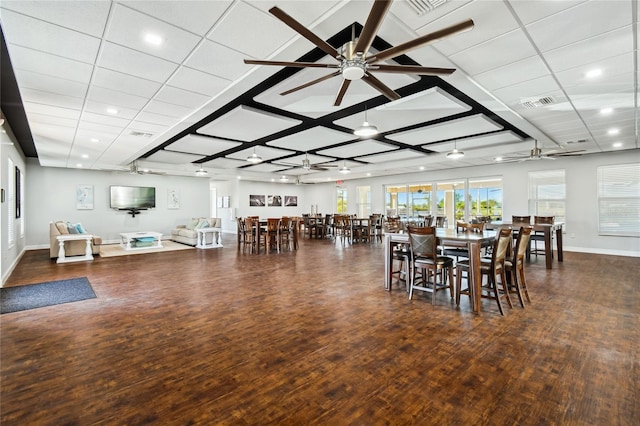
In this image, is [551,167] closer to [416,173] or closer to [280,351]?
[416,173]

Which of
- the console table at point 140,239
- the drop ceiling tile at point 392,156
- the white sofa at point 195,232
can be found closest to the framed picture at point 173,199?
the white sofa at point 195,232

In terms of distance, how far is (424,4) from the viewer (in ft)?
7.27

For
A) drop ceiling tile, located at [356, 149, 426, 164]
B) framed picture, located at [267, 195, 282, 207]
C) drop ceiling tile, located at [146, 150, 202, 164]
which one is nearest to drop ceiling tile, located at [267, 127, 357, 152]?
drop ceiling tile, located at [356, 149, 426, 164]

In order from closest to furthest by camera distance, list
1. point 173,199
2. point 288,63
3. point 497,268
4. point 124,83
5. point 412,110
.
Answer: point 288,63
point 124,83
point 497,268
point 412,110
point 173,199

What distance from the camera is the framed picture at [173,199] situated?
38.5 ft

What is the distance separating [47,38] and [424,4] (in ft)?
10.6

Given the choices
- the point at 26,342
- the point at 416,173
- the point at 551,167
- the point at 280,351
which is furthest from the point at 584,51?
the point at 416,173

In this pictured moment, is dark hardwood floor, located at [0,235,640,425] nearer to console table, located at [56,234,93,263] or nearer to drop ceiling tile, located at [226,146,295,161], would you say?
console table, located at [56,234,93,263]

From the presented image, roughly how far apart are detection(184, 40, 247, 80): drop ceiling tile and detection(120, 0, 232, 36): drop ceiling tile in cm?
28

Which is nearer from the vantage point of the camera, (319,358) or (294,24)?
(294,24)

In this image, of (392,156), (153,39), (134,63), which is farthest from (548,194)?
(134,63)

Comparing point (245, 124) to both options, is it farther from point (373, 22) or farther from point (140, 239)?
point (140, 239)

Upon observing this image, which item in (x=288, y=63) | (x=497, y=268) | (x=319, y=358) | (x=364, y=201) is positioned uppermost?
(x=288, y=63)

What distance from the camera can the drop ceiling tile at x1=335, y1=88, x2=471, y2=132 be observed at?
173 inches
